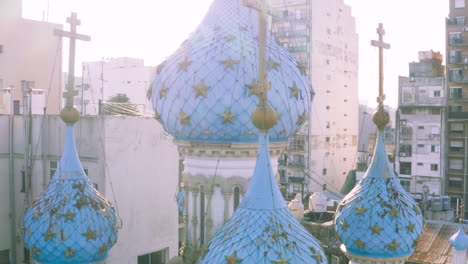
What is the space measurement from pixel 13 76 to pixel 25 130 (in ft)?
40.4

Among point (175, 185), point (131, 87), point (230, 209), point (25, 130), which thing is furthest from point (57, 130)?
point (131, 87)

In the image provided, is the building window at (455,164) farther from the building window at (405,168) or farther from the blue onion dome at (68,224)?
the blue onion dome at (68,224)

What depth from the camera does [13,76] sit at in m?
31.0

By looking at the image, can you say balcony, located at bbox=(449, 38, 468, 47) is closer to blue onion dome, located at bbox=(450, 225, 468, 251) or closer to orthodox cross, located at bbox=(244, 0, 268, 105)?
→ blue onion dome, located at bbox=(450, 225, 468, 251)

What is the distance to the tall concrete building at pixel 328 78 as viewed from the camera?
45.4 metres

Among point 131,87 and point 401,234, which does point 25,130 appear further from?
point 131,87

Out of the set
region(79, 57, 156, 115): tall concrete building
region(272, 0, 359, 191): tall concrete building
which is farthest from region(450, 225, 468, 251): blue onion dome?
region(79, 57, 156, 115): tall concrete building

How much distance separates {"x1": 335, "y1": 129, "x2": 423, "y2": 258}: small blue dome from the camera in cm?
1275

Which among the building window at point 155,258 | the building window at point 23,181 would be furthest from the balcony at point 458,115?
the building window at point 23,181

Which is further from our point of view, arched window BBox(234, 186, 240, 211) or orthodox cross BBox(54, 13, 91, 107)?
orthodox cross BBox(54, 13, 91, 107)

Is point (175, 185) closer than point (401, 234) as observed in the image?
No

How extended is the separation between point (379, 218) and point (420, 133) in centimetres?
3330

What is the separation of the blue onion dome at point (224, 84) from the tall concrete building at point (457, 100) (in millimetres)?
35487

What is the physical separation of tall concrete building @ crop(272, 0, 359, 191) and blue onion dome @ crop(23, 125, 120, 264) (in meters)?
31.1
